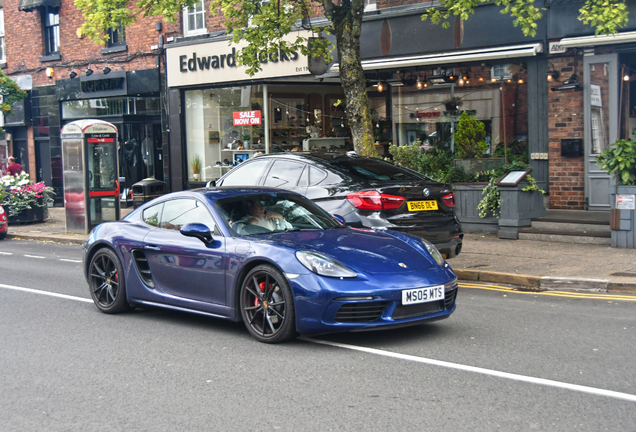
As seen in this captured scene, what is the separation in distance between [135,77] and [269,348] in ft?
58.4

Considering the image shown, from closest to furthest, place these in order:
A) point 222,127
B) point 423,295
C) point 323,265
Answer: point 323,265, point 423,295, point 222,127

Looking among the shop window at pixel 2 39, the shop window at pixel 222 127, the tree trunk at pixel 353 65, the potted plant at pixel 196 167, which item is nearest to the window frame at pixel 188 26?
the shop window at pixel 222 127

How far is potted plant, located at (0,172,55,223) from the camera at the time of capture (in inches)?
786

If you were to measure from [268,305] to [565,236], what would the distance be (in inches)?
313

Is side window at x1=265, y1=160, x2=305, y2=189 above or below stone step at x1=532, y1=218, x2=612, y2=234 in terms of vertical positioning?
above

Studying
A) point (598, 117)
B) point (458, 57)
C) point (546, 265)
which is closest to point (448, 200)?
point (546, 265)

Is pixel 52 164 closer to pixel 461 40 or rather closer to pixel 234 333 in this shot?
pixel 461 40

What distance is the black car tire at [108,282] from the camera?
787 cm

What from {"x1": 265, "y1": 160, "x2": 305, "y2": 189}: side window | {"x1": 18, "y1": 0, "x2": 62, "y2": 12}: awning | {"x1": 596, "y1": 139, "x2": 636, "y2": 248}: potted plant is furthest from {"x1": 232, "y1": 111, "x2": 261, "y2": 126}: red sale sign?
{"x1": 596, "y1": 139, "x2": 636, "y2": 248}: potted plant

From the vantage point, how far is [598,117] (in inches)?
569

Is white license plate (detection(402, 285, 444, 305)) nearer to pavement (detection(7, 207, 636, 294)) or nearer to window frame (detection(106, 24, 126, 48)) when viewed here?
pavement (detection(7, 207, 636, 294))

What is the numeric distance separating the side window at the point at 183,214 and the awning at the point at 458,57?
9293 mm

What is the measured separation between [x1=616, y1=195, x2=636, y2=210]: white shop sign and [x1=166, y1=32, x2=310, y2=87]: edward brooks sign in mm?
9094

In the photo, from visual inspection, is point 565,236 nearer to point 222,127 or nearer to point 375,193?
point 375,193
